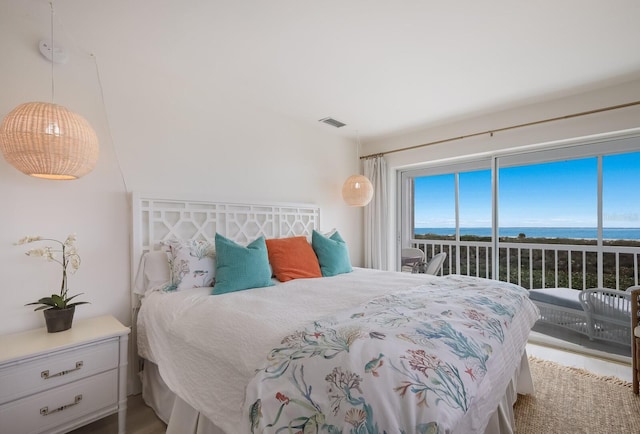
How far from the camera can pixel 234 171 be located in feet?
9.78

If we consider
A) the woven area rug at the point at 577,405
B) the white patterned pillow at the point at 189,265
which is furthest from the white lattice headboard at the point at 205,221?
the woven area rug at the point at 577,405

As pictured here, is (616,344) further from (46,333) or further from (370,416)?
(46,333)

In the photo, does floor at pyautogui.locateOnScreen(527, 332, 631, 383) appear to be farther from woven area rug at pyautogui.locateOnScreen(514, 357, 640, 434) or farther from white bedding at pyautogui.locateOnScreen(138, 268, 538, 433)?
white bedding at pyautogui.locateOnScreen(138, 268, 538, 433)

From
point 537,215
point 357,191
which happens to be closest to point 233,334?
point 357,191

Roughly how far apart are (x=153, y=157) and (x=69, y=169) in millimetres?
730

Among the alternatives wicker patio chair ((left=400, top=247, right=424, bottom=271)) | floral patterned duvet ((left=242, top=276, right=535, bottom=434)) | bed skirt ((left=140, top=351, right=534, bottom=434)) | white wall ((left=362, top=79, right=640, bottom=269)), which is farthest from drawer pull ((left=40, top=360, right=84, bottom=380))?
wicker patio chair ((left=400, top=247, right=424, bottom=271))

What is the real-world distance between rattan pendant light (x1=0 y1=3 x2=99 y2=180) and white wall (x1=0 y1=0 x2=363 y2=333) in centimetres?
33

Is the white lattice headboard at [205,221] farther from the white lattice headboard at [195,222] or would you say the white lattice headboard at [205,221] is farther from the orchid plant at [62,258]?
the orchid plant at [62,258]

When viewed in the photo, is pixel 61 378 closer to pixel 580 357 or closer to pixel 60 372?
pixel 60 372

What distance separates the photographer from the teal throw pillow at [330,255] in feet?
9.30

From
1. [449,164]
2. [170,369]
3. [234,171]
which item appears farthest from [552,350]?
[234,171]

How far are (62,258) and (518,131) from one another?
14.0 ft

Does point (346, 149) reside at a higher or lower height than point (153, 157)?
higher

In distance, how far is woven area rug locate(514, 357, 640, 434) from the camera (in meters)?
1.81
